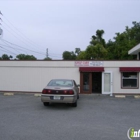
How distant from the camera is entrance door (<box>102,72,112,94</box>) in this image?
17047 mm

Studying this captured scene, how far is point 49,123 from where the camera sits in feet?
23.0

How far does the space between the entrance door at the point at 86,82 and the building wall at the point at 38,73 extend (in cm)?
38

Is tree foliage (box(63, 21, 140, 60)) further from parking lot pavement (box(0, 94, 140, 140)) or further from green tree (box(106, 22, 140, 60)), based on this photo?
parking lot pavement (box(0, 94, 140, 140))

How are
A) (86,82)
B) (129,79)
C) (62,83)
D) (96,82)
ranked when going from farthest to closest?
(96,82), (86,82), (129,79), (62,83)

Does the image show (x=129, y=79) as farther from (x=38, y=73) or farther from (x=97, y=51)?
(x=97, y=51)

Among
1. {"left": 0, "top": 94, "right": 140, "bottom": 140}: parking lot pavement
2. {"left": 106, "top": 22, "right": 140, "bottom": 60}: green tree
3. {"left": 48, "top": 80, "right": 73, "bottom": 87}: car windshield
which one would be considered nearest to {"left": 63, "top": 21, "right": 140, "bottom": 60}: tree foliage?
{"left": 106, "top": 22, "right": 140, "bottom": 60}: green tree

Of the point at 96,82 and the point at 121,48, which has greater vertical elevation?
the point at 121,48

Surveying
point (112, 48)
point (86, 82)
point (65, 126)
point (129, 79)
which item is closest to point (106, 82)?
point (86, 82)

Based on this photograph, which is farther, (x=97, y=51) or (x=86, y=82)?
(x=97, y=51)

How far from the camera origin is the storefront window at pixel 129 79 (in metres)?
17.0

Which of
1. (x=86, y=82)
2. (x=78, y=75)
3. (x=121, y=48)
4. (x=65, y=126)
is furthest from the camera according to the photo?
(x=121, y=48)

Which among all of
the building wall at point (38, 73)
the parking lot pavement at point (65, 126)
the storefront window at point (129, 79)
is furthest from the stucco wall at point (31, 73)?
the parking lot pavement at point (65, 126)

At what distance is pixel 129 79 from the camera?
56.2ft

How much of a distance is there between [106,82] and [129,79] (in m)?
2.06
